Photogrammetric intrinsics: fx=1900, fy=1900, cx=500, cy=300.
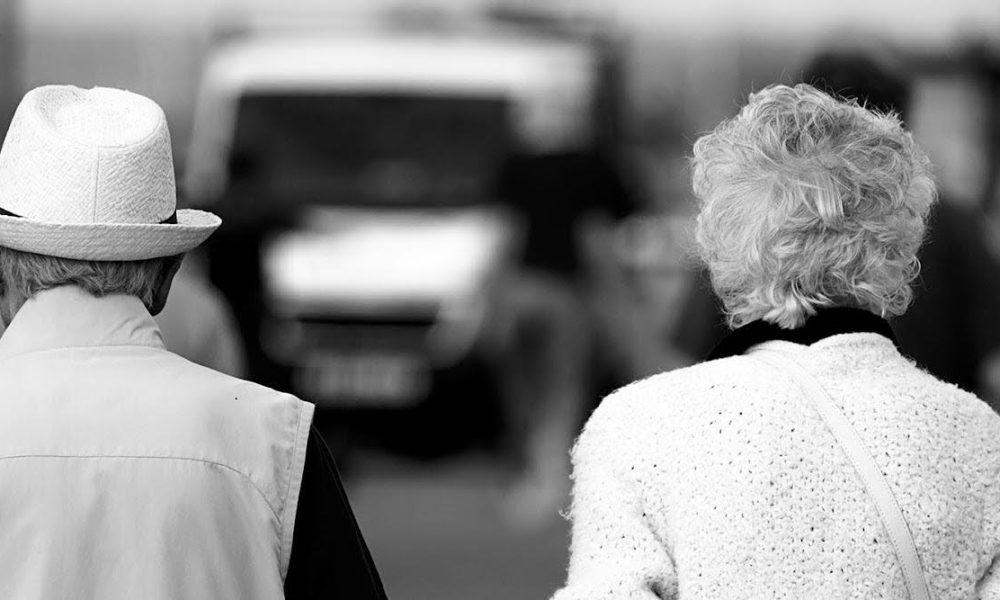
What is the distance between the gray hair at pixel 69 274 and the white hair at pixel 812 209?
0.80 meters

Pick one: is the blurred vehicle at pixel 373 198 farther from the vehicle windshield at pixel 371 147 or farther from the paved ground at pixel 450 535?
the paved ground at pixel 450 535

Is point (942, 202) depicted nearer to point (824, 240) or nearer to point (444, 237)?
point (824, 240)

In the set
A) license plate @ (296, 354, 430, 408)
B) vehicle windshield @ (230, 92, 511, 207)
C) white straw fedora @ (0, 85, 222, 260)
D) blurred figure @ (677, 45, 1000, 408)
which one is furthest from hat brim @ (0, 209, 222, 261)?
vehicle windshield @ (230, 92, 511, 207)

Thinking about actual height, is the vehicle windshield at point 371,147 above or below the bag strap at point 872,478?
below

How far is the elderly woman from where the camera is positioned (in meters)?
2.44

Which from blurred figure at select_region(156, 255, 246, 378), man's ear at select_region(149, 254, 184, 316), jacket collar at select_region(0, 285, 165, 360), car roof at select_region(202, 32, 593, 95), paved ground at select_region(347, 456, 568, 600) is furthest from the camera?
car roof at select_region(202, 32, 593, 95)

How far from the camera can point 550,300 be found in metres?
9.15

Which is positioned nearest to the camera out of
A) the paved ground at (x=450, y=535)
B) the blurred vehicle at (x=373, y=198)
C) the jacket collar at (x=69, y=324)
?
the jacket collar at (x=69, y=324)

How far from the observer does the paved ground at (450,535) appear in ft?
23.8

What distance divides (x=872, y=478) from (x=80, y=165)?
1103mm

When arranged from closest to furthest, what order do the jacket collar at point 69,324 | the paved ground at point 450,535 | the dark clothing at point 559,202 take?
the jacket collar at point 69,324
the paved ground at point 450,535
the dark clothing at point 559,202

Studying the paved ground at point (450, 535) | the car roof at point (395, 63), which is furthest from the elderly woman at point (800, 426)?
the car roof at point (395, 63)

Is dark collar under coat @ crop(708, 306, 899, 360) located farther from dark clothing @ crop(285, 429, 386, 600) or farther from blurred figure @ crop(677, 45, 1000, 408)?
blurred figure @ crop(677, 45, 1000, 408)

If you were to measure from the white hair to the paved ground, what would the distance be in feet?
14.7
